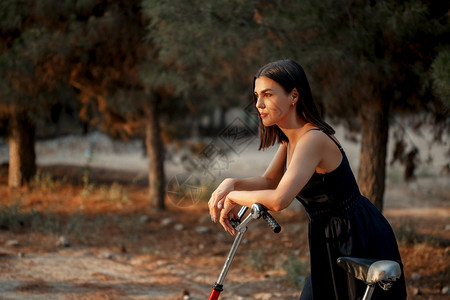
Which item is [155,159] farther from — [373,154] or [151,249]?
[373,154]

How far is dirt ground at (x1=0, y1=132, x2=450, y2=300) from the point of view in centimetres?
557

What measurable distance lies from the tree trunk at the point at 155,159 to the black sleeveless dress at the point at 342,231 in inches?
295

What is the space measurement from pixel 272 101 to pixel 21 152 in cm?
1008

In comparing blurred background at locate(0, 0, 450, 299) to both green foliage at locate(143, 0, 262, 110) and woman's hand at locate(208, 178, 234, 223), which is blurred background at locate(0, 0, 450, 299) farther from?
woman's hand at locate(208, 178, 234, 223)

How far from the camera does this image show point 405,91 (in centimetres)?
608

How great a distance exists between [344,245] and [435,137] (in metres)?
4.32

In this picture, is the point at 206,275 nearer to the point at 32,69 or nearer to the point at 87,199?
the point at 32,69

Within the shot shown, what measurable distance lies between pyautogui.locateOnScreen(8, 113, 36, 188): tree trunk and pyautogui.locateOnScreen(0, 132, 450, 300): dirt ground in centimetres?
44

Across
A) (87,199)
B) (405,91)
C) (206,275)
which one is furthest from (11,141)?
(405,91)

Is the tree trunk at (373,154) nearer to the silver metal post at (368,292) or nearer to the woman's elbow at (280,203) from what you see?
the silver metal post at (368,292)

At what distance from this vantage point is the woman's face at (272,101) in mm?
2520

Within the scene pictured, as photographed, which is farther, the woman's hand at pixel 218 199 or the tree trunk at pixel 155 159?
the tree trunk at pixel 155 159

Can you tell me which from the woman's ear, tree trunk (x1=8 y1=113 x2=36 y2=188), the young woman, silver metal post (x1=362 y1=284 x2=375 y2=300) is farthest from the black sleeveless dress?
tree trunk (x1=8 y1=113 x2=36 y2=188)

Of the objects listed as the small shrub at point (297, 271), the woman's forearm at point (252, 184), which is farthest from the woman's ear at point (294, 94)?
the small shrub at point (297, 271)
